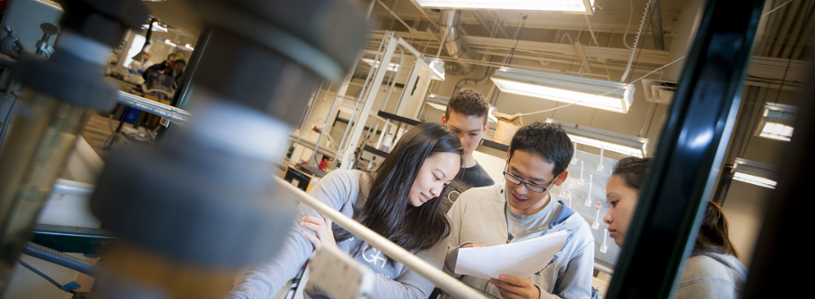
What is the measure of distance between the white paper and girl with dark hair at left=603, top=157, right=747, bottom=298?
0.74 ft

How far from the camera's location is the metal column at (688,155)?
0.20m

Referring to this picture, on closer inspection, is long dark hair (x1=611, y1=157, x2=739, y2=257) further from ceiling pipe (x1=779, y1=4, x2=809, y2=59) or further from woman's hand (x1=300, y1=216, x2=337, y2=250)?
ceiling pipe (x1=779, y1=4, x2=809, y2=59)

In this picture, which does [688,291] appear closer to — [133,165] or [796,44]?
[133,165]

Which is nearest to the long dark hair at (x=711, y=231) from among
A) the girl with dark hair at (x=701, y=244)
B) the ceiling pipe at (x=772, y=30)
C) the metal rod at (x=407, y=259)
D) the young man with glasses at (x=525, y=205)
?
the girl with dark hair at (x=701, y=244)

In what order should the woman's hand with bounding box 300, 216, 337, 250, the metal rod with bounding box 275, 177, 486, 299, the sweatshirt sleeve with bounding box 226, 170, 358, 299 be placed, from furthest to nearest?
the woman's hand with bounding box 300, 216, 337, 250 → the sweatshirt sleeve with bounding box 226, 170, 358, 299 → the metal rod with bounding box 275, 177, 486, 299

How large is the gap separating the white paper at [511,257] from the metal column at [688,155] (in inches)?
30.4

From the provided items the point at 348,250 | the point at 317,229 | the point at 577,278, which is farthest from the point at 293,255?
the point at 577,278

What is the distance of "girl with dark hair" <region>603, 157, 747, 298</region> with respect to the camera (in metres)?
1.17

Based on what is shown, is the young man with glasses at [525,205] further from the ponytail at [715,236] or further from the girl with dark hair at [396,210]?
the ponytail at [715,236]

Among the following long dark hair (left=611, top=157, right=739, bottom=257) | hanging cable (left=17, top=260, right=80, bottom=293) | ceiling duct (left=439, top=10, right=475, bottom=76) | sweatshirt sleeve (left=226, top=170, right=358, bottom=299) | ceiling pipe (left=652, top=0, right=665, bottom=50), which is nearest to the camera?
sweatshirt sleeve (left=226, top=170, right=358, bottom=299)

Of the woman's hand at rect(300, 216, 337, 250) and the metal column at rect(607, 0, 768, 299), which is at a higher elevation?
the metal column at rect(607, 0, 768, 299)

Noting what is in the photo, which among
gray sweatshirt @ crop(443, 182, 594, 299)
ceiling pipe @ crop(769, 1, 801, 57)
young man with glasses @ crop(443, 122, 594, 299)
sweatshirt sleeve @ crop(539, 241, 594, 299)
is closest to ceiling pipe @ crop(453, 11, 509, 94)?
ceiling pipe @ crop(769, 1, 801, 57)

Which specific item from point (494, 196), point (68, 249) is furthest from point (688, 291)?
point (68, 249)

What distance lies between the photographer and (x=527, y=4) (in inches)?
101
